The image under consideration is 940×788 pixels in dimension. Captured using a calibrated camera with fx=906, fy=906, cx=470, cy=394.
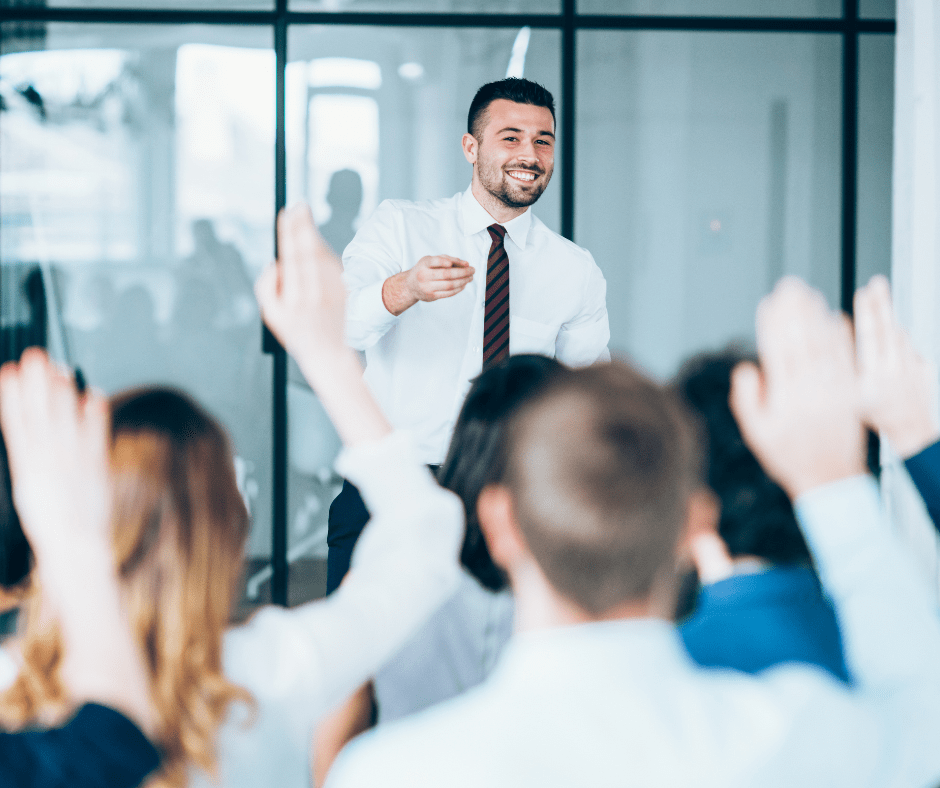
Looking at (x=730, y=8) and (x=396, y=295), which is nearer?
(x=396, y=295)

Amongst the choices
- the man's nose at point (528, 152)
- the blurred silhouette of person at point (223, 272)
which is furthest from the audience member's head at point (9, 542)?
the man's nose at point (528, 152)

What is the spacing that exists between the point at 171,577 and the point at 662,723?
499 mm

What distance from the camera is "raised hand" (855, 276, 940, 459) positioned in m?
0.96

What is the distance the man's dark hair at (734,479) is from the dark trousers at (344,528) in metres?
1.34

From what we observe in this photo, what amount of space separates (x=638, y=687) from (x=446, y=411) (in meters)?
2.03

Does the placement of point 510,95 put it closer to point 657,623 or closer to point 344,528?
point 344,528

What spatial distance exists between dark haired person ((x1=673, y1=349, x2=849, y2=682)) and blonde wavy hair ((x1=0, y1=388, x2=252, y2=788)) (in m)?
0.54

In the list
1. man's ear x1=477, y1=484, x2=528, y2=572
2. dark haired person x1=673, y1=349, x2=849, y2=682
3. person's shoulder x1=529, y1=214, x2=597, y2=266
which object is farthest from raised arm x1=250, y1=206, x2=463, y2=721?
person's shoulder x1=529, y1=214, x2=597, y2=266

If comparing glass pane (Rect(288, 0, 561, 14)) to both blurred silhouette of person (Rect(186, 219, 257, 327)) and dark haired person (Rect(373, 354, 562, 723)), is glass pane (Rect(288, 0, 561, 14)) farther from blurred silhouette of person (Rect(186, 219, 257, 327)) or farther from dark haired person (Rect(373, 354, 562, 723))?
dark haired person (Rect(373, 354, 562, 723))

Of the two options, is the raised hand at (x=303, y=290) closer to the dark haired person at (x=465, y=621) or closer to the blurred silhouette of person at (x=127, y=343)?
the dark haired person at (x=465, y=621)

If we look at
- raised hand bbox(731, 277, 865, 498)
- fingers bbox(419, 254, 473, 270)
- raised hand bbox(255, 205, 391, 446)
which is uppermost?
fingers bbox(419, 254, 473, 270)

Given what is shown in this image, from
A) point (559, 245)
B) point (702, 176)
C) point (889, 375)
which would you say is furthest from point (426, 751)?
point (702, 176)

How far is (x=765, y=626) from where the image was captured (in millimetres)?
1032

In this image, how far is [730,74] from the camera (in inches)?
152
